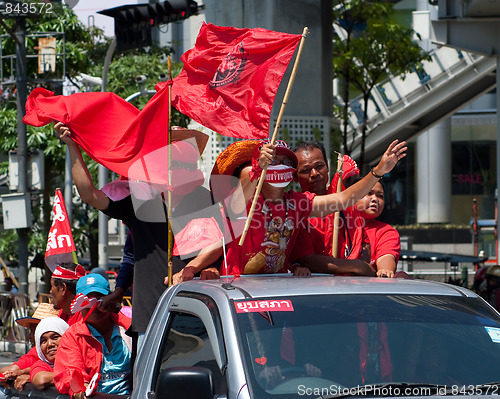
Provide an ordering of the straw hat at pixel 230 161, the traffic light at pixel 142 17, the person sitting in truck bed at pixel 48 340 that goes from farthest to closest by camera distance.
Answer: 1. the traffic light at pixel 142 17
2. the person sitting in truck bed at pixel 48 340
3. the straw hat at pixel 230 161

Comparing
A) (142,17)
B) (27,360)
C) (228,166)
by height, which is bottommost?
(27,360)

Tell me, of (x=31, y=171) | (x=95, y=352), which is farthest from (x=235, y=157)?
(x=31, y=171)

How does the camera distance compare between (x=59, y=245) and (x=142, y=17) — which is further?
(x=142, y=17)

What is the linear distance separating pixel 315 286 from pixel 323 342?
340mm

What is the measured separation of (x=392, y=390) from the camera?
3.30 metres

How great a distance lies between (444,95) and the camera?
2580 centimetres

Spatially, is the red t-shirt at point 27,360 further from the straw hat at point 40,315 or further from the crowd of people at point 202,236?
the straw hat at point 40,315

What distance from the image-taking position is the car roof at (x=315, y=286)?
146 inches

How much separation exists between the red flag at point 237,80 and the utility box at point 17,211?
1029cm

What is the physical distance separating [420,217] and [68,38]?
90.3ft

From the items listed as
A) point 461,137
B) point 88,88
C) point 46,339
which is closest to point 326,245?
point 46,339

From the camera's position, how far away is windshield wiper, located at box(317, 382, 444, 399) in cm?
327

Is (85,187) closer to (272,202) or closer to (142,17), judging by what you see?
(272,202)

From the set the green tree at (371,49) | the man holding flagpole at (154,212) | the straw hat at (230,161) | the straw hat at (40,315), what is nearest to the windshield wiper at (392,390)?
the man holding flagpole at (154,212)
